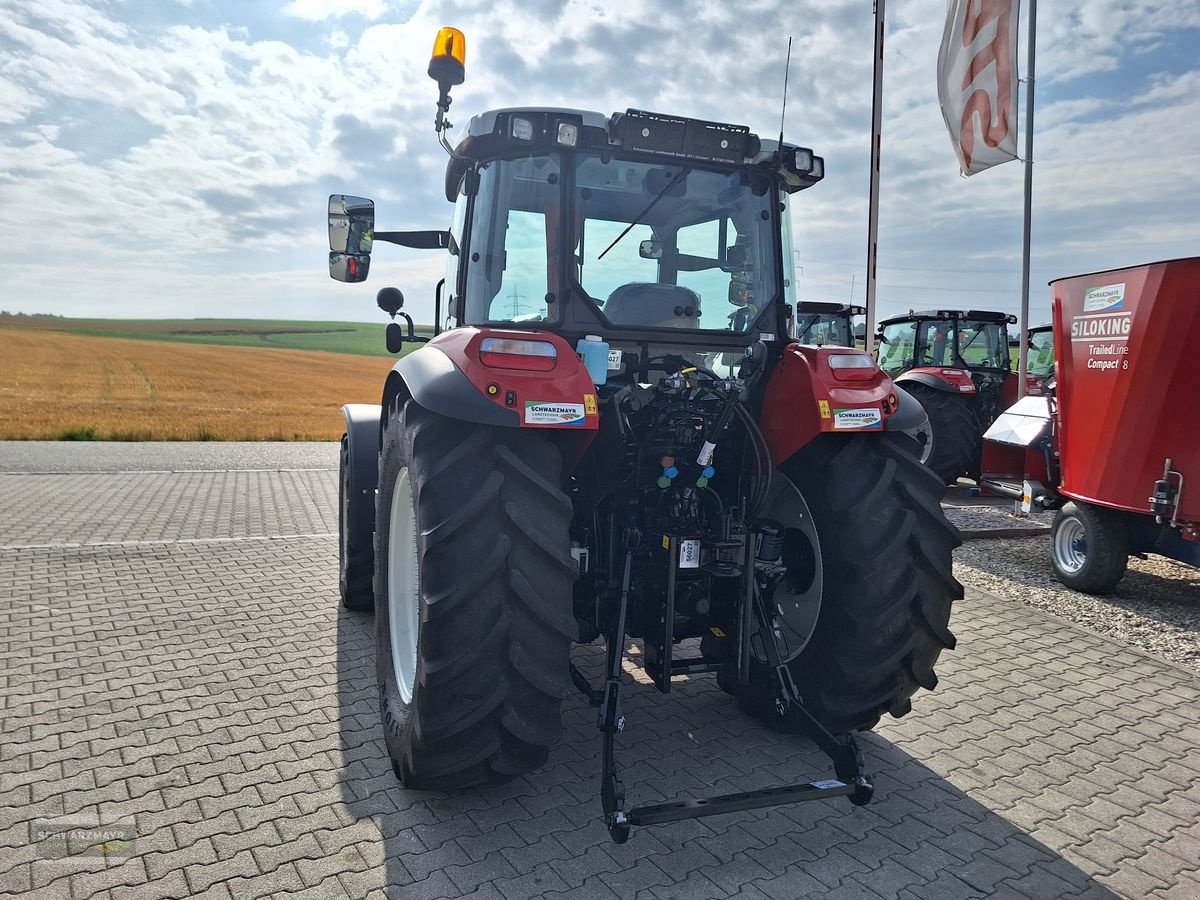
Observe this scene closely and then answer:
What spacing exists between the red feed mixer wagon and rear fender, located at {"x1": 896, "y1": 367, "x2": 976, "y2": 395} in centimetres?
338

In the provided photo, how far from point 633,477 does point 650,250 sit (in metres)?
1.01

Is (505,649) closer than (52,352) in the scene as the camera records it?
Yes

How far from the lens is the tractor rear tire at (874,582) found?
9.55ft

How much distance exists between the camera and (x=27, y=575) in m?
5.59

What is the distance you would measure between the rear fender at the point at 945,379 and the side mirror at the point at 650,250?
740cm

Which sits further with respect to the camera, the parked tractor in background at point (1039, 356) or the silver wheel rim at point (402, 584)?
the parked tractor in background at point (1039, 356)

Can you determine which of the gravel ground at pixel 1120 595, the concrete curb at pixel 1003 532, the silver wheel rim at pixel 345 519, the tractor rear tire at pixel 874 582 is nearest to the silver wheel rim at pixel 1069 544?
the gravel ground at pixel 1120 595

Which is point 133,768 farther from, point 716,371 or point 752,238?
point 752,238

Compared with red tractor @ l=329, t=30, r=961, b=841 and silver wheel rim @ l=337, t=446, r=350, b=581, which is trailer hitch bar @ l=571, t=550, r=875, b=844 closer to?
red tractor @ l=329, t=30, r=961, b=841

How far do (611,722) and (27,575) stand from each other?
4.88 metres

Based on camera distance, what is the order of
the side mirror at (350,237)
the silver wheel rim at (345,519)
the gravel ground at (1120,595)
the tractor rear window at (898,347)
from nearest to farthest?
the side mirror at (350,237) → the silver wheel rim at (345,519) → the gravel ground at (1120,595) → the tractor rear window at (898,347)

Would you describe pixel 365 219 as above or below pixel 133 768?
above

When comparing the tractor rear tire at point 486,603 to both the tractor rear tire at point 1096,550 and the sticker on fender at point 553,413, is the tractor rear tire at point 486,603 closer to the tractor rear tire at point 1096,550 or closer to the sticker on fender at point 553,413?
the sticker on fender at point 553,413

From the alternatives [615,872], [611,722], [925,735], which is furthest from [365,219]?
[925,735]
